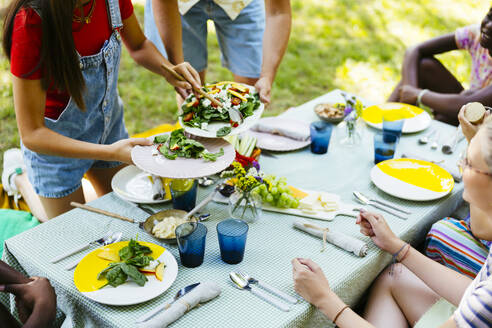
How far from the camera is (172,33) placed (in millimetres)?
2686

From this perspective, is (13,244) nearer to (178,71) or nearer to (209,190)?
(209,190)

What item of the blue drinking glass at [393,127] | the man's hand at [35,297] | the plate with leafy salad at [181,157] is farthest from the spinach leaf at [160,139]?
the blue drinking glass at [393,127]

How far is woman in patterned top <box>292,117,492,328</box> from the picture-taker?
1233mm

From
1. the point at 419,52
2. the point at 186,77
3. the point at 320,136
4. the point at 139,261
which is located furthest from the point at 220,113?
the point at 419,52

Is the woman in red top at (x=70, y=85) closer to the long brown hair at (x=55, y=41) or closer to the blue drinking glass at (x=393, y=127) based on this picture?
the long brown hair at (x=55, y=41)

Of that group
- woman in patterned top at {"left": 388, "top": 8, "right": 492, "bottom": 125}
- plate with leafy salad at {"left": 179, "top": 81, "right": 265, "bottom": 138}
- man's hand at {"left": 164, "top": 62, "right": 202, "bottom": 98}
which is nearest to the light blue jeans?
man's hand at {"left": 164, "top": 62, "right": 202, "bottom": 98}

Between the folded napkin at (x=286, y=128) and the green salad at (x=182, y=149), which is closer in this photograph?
the green salad at (x=182, y=149)

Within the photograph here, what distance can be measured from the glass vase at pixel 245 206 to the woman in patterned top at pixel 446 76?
185cm

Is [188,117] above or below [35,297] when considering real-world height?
above

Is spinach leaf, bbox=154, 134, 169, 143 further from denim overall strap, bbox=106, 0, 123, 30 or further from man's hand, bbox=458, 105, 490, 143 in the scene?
man's hand, bbox=458, 105, 490, 143

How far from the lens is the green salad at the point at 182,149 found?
185cm

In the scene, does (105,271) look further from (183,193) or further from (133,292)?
(183,193)

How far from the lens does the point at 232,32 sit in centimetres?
313

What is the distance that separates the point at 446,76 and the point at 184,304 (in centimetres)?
305
